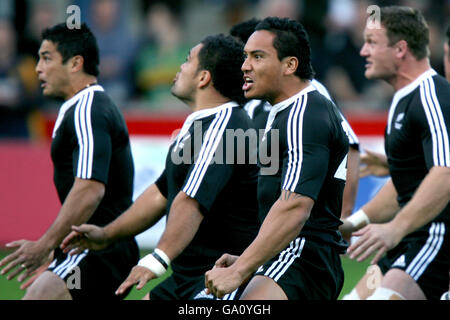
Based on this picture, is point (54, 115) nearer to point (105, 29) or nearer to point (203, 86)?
point (105, 29)

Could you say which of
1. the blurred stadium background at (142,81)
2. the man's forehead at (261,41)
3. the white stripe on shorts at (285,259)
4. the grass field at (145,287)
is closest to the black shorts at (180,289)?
the white stripe on shorts at (285,259)

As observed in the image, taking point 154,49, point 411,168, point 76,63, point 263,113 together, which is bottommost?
point 154,49

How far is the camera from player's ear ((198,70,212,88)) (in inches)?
229

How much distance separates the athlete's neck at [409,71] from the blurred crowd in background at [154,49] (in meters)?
5.49

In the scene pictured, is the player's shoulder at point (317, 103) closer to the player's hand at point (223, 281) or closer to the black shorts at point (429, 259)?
the player's hand at point (223, 281)

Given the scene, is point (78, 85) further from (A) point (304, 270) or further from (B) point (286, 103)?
(A) point (304, 270)

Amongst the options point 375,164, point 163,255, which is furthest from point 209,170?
point 375,164

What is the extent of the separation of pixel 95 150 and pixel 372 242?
85.9 inches

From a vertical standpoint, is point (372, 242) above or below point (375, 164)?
above

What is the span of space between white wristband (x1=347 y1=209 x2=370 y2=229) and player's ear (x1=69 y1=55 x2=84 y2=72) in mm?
2307

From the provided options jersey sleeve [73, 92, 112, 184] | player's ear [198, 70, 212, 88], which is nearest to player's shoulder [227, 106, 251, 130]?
player's ear [198, 70, 212, 88]

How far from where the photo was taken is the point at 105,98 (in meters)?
6.48

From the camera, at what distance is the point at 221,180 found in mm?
5457
